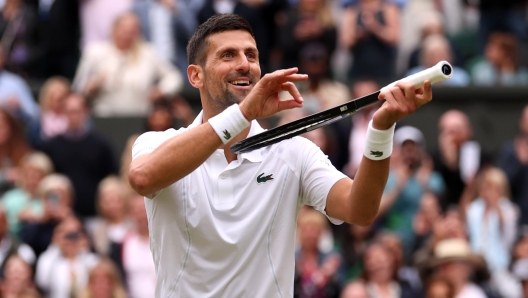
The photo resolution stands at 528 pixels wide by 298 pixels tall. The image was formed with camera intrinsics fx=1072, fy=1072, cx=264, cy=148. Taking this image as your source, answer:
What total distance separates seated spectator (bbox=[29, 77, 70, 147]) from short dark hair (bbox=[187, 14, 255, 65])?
7089mm

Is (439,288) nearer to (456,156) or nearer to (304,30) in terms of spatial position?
(456,156)

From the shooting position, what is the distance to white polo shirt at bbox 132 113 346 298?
4992 mm

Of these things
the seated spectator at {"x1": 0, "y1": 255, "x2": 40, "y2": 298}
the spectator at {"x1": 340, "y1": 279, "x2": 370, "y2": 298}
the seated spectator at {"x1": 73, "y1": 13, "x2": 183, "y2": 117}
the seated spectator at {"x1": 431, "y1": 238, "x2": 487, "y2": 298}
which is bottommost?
the seated spectator at {"x1": 431, "y1": 238, "x2": 487, "y2": 298}

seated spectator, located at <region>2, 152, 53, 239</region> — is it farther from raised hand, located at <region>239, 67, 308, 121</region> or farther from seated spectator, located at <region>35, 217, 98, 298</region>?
raised hand, located at <region>239, 67, 308, 121</region>

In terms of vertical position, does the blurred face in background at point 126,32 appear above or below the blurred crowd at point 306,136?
above

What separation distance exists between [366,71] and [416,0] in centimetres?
133

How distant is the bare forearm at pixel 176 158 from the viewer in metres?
4.70

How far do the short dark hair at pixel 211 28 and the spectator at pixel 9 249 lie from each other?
18.4ft

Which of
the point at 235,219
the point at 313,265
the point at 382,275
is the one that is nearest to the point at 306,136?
the point at 313,265

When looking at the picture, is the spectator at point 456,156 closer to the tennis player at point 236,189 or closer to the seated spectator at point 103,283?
the seated spectator at point 103,283

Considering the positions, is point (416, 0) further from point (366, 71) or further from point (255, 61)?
point (255, 61)

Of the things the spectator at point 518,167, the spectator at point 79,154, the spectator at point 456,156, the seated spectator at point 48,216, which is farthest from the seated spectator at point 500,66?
the seated spectator at point 48,216

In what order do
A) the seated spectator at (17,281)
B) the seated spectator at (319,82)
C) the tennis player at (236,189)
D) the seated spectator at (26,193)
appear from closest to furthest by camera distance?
the tennis player at (236,189) → the seated spectator at (17,281) → the seated spectator at (26,193) → the seated spectator at (319,82)

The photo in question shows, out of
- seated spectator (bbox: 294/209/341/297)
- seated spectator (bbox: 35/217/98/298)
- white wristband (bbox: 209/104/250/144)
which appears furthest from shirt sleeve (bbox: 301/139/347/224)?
seated spectator (bbox: 35/217/98/298)
